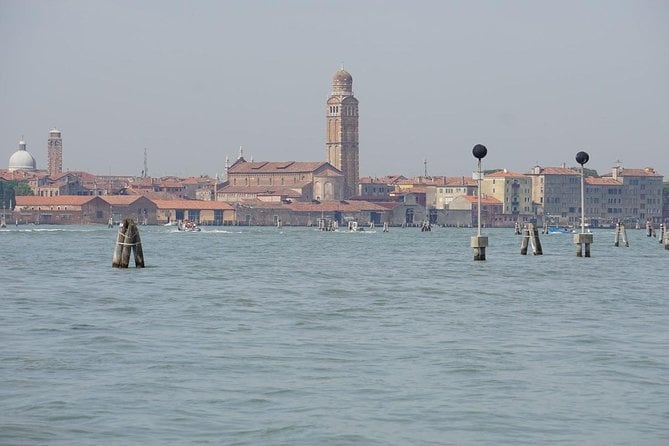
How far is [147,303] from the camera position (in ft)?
77.1

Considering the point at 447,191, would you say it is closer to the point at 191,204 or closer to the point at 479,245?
the point at 191,204

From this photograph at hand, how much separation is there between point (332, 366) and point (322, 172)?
143303 millimetres

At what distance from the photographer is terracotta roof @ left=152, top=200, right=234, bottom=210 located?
149m

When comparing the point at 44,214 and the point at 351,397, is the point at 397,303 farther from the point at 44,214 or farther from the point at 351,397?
the point at 44,214

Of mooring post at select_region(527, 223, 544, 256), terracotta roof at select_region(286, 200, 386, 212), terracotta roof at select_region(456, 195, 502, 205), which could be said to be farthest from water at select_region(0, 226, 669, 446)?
terracotta roof at select_region(456, 195, 502, 205)

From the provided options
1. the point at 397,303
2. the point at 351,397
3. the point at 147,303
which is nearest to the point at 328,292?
the point at 397,303

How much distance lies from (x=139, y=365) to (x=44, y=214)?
429ft

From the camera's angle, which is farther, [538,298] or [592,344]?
[538,298]

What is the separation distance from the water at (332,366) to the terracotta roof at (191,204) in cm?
12035

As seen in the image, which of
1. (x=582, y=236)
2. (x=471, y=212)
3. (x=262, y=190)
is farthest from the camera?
(x=262, y=190)

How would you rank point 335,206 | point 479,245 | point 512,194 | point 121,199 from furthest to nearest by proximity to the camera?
point 512,194 < point 335,206 < point 121,199 < point 479,245

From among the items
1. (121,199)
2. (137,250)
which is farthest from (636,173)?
(137,250)

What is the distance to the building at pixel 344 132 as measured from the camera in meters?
166

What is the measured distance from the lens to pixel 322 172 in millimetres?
158250
